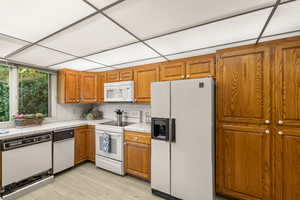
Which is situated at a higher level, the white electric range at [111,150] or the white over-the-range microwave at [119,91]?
the white over-the-range microwave at [119,91]

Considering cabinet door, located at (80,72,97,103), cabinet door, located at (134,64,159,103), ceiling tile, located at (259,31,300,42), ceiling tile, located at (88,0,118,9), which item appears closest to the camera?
ceiling tile, located at (88,0,118,9)

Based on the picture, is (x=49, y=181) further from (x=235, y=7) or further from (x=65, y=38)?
(x=235, y=7)

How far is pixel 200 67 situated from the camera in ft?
7.39

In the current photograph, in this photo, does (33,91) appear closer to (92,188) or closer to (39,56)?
(39,56)

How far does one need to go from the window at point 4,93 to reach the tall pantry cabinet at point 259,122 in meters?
3.69

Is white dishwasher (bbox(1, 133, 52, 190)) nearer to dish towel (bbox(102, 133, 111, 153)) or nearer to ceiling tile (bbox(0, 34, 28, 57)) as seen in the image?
dish towel (bbox(102, 133, 111, 153))

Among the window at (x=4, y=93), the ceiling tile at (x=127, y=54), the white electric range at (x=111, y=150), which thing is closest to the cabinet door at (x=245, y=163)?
the ceiling tile at (x=127, y=54)

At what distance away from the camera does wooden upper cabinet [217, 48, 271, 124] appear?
1.74m

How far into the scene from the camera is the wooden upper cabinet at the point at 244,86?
174cm

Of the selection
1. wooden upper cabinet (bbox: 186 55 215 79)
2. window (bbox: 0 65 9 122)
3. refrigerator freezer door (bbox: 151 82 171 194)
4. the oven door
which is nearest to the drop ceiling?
wooden upper cabinet (bbox: 186 55 215 79)

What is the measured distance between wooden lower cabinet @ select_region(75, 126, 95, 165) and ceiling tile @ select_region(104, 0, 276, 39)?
99.2 inches

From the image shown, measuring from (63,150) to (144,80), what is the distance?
206 centimetres

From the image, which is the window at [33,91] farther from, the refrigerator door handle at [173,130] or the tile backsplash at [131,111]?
the refrigerator door handle at [173,130]

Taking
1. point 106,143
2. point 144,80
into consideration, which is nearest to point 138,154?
point 106,143
